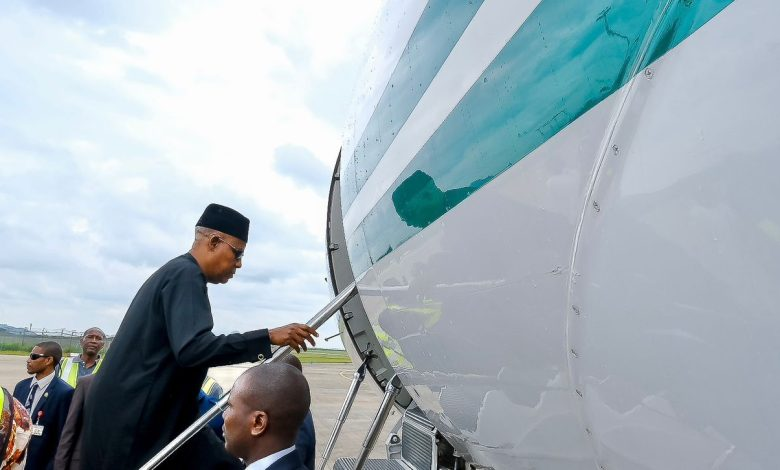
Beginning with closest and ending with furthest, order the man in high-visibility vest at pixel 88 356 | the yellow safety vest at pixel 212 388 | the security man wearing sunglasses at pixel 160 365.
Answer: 1. the security man wearing sunglasses at pixel 160 365
2. the yellow safety vest at pixel 212 388
3. the man in high-visibility vest at pixel 88 356

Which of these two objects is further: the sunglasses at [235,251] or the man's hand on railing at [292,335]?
the sunglasses at [235,251]

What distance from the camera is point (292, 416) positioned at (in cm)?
201

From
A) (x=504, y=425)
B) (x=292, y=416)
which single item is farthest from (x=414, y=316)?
(x=292, y=416)

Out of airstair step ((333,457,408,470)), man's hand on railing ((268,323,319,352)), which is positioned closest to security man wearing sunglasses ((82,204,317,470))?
man's hand on railing ((268,323,319,352))

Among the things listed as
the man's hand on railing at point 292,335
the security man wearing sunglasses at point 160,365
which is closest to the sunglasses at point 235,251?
the security man wearing sunglasses at point 160,365

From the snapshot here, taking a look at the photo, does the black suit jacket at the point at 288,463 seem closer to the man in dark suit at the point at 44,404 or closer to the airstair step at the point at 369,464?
the airstair step at the point at 369,464

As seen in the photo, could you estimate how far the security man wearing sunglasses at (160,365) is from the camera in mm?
2719

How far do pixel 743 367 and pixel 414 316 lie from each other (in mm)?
1628

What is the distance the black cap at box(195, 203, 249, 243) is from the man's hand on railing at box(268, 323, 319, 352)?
46 centimetres

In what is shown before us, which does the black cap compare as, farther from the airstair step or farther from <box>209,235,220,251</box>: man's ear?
the airstair step

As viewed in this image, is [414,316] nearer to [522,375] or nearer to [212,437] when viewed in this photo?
[522,375]

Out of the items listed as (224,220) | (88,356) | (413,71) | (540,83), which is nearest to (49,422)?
(88,356)

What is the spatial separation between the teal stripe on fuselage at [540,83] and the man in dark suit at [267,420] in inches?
30.9

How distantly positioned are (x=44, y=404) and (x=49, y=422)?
16 centimetres
